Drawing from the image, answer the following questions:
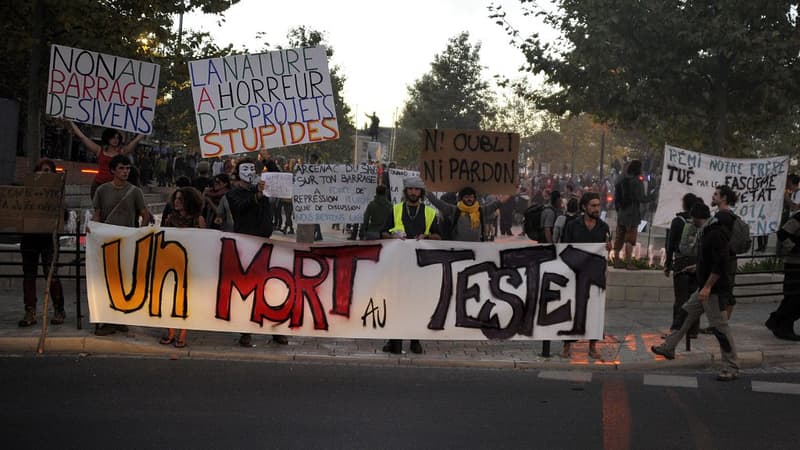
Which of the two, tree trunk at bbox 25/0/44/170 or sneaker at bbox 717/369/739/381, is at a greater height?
tree trunk at bbox 25/0/44/170

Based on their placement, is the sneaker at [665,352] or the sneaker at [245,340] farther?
the sneaker at [245,340]

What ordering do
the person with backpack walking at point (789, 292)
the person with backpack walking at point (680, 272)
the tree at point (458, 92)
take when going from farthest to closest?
the tree at point (458, 92)
the person with backpack walking at point (789, 292)
the person with backpack walking at point (680, 272)

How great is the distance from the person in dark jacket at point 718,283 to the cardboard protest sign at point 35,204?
628cm

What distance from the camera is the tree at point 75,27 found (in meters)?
15.1

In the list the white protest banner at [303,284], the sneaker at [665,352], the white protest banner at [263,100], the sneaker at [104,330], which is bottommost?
the sneaker at [104,330]

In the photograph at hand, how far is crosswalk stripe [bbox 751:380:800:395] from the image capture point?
8.65 m

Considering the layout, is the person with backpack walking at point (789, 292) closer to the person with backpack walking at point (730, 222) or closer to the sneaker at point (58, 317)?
the person with backpack walking at point (730, 222)

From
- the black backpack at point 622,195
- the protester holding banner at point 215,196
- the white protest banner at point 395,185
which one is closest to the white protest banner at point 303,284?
the protester holding banner at point 215,196

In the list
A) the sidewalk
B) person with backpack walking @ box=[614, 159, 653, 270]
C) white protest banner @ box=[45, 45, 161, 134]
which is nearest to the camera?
the sidewalk

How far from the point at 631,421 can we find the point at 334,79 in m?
45.6

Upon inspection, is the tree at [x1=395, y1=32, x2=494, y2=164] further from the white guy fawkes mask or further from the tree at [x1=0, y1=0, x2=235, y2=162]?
the white guy fawkes mask

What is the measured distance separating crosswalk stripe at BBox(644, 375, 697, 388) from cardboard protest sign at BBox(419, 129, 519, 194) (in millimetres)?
2518

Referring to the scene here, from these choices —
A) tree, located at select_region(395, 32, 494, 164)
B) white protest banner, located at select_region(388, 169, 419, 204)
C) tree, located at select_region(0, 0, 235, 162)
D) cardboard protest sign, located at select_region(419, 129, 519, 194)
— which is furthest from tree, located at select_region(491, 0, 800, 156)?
tree, located at select_region(395, 32, 494, 164)

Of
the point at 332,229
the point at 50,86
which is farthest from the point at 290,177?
the point at 50,86
